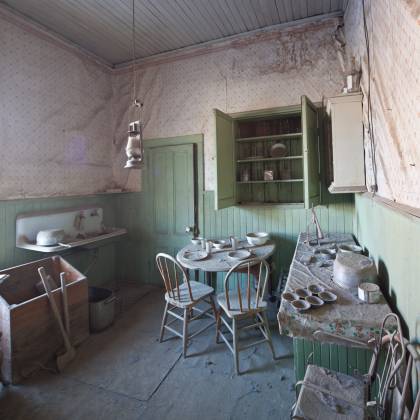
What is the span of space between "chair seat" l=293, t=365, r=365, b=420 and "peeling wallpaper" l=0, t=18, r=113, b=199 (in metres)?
2.97

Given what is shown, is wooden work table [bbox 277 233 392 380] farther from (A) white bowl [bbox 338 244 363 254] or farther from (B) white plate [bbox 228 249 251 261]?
(B) white plate [bbox 228 249 251 261]

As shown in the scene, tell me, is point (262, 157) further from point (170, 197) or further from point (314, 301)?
point (314, 301)

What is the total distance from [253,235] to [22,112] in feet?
9.14

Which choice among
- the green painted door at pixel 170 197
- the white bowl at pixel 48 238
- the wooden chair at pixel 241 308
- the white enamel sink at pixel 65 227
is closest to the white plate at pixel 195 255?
Result: the wooden chair at pixel 241 308

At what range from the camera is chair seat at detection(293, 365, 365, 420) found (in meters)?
1.07

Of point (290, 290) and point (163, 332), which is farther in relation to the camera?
point (163, 332)

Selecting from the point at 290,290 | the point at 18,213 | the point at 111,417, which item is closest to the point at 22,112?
the point at 18,213

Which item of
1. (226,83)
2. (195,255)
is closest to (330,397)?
(195,255)

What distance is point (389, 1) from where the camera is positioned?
1.45m

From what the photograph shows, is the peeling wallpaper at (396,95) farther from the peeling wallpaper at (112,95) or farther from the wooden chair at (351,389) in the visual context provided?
the peeling wallpaper at (112,95)

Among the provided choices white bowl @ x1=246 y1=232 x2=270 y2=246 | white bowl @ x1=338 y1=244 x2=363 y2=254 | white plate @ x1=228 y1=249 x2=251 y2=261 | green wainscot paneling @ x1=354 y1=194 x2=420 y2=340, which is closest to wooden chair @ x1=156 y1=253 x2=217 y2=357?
white plate @ x1=228 y1=249 x2=251 y2=261

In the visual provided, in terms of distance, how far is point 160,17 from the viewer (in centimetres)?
286

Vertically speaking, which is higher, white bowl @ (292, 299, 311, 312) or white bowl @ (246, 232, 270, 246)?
white bowl @ (246, 232, 270, 246)

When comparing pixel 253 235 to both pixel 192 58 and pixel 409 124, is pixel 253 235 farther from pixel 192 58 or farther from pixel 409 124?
pixel 192 58
